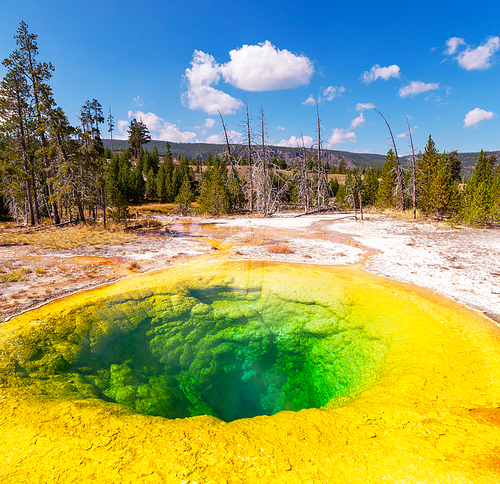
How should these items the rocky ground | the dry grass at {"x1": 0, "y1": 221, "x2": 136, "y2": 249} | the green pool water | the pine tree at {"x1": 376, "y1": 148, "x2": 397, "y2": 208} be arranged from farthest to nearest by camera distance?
the pine tree at {"x1": 376, "y1": 148, "x2": 397, "y2": 208}, the dry grass at {"x1": 0, "y1": 221, "x2": 136, "y2": 249}, the rocky ground, the green pool water

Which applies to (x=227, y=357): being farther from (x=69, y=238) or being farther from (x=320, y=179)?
(x=320, y=179)

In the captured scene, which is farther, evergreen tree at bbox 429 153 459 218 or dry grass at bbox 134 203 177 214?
dry grass at bbox 134 203 177 214

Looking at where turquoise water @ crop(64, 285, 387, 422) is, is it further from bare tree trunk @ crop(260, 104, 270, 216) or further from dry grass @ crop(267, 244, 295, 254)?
bare tree trunk @ crop(260, 104, 270, 216)

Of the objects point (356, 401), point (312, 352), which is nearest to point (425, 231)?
point (312, 352)

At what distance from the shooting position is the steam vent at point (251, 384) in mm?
2738

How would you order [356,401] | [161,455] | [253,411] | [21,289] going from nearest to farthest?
[161,455] → [356,401] → [253,411] → [21,289]

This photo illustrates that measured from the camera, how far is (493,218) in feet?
59.7

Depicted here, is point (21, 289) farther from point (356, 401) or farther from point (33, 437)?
point (356, 401)

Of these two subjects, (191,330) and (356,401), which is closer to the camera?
(356,401)

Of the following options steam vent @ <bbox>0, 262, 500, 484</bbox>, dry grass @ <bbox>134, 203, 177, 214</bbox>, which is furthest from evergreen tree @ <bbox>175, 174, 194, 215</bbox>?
steam vent @ <bbox>0, 262, 500, 484</bbox>

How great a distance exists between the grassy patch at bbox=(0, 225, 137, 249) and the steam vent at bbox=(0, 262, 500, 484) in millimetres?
7446

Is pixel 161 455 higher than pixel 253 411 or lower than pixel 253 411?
higher

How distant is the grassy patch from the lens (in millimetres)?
13547

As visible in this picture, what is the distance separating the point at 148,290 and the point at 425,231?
1776cm
